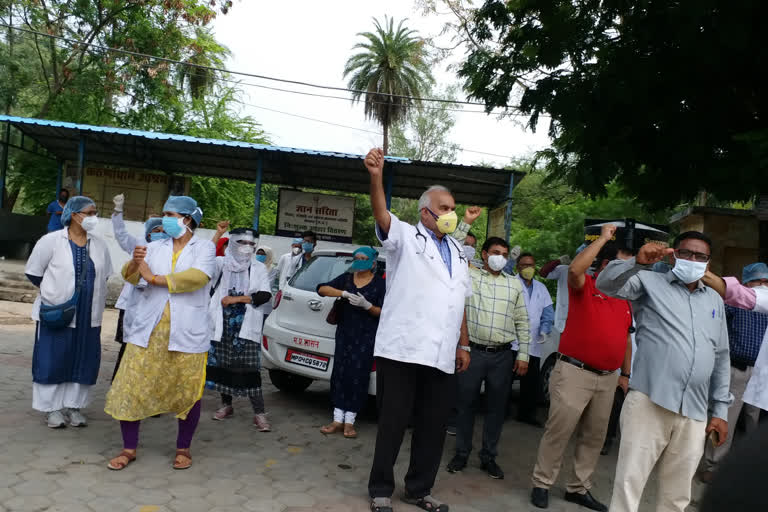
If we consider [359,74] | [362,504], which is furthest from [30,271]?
[359,74]

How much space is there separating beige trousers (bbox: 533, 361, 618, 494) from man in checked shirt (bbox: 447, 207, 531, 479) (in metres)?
0.61

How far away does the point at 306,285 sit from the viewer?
23.7ft

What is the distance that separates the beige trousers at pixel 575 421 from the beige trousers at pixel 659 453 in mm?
901

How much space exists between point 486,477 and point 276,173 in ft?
45.8

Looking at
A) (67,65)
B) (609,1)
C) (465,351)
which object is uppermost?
(67,65)

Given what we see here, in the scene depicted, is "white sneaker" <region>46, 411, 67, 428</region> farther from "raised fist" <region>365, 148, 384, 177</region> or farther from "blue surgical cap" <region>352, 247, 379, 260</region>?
"raised fist" <region>365, 148, 384, 177</region>

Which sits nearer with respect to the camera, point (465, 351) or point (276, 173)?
point (465, 351)

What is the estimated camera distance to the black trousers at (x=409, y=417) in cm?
443

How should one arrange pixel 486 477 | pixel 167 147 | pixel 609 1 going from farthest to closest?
pixel 167 147 → pixel 609 1 → pixel 486 477

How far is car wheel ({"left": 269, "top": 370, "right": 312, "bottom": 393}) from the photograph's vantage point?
782cm

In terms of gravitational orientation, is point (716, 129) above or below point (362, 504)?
above

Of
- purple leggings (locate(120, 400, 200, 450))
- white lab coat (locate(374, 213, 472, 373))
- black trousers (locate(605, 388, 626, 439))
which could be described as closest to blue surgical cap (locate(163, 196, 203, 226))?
purple leggings (locate(120, 400, 200, 450))

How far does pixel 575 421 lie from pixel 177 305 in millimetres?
2990

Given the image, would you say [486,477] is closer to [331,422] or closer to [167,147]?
[331,422]
